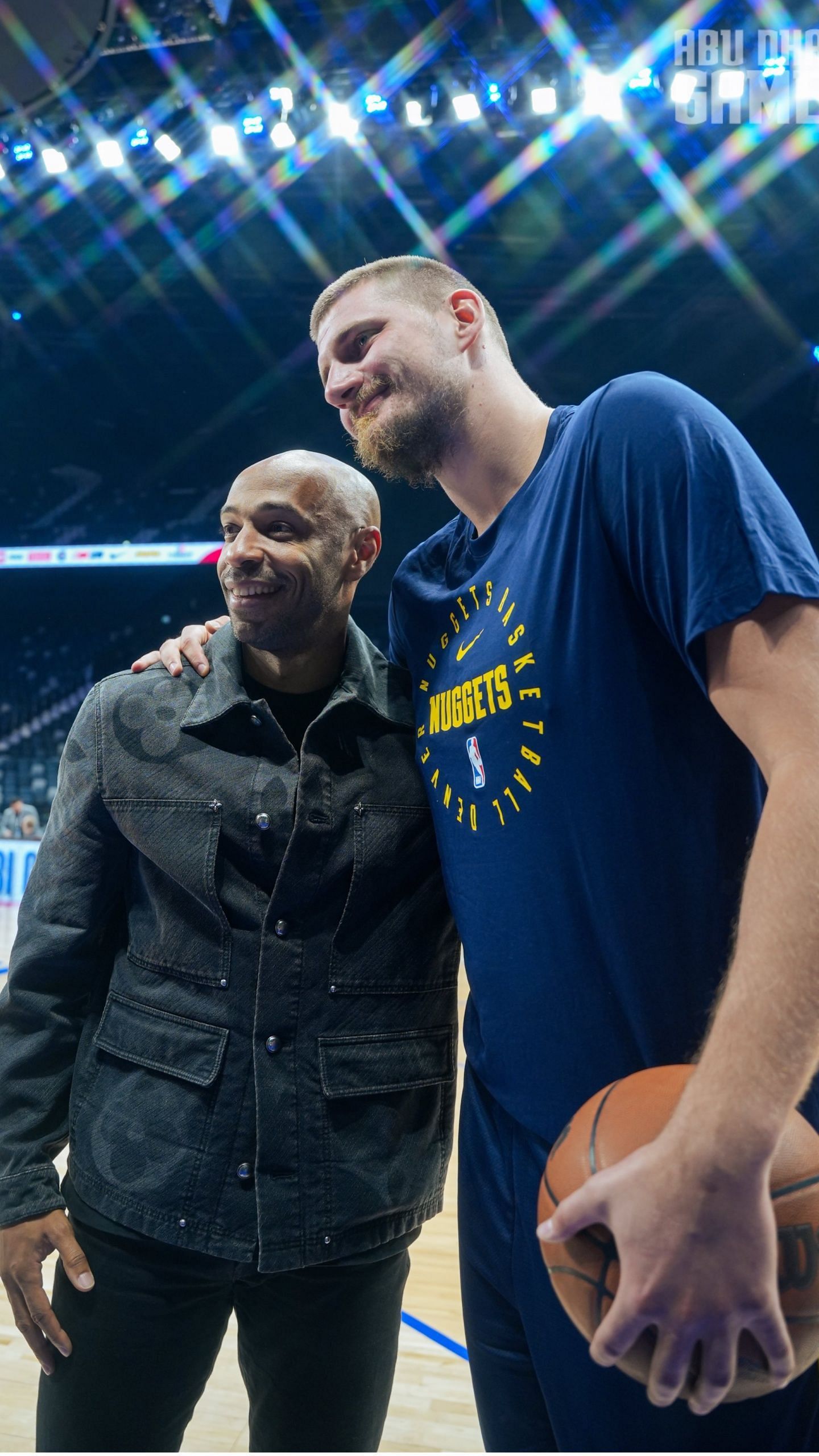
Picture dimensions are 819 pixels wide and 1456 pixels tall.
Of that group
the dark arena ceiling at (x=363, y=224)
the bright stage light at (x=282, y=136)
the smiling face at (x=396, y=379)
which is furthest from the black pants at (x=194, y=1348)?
the bright stage light at (x=282, y=136)

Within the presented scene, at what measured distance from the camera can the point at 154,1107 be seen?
54.1 inches

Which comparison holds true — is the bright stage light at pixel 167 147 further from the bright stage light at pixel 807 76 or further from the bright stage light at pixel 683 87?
the bright stage light at pixel 807 76

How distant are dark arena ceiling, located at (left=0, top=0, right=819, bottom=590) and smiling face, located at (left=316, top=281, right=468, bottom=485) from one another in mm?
6545

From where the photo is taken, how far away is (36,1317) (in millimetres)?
1376

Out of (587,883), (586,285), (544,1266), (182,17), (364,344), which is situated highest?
(182,17)

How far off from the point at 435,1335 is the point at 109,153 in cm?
1010

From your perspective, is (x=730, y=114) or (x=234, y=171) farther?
(x=234, y=171)

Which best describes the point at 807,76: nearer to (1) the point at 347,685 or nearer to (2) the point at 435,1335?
(1) the point at 347,685

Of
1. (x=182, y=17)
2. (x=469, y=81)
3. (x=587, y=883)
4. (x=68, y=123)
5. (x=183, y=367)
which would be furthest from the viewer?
(x=183, y=367)

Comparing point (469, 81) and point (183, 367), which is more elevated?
point (469, 81)

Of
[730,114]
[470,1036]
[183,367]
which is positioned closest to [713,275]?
[730,114]

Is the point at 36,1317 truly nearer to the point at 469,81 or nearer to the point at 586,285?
the point at 469,81

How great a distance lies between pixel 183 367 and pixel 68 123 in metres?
3.35

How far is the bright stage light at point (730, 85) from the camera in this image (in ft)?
22.7
